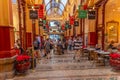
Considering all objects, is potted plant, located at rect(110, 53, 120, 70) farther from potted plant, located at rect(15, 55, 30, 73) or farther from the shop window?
the shop window

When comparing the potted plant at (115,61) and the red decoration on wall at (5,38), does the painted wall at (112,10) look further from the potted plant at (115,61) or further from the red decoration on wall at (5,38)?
the red decoration on wall at (5,38)

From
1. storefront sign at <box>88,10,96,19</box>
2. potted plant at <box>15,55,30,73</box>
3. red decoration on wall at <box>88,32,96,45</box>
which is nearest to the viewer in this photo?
potted plant at <box>15,55,30,73</box>

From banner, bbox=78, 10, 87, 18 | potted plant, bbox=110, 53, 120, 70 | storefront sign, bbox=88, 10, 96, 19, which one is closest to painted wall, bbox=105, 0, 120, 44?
storefront sign, bbox=88, 10, 96, 19

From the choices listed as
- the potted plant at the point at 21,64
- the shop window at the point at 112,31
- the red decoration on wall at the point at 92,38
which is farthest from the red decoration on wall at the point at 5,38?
the shop window at the point at 112,31

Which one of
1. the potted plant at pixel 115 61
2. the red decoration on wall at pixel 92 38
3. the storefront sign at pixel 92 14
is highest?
the storefront sign at pixel 92 14

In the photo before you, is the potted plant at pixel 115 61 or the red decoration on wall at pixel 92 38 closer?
the potted plant at pixel 115 61

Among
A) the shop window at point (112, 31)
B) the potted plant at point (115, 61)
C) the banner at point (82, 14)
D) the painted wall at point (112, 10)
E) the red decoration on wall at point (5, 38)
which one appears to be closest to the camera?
the red decoration on wall at point (5, 38)

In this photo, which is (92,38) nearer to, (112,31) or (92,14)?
(112,31)

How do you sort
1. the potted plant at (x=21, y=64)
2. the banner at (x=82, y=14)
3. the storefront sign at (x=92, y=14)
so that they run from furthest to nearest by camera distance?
the banner at (x=82, y=14) < the storefront sign at (x=92, y=14) < the potted plant at (x=21, y=64)

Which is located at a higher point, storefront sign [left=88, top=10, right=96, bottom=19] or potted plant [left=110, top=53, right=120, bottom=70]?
storefront sign [left=88, top=10, right=96, bottom=19]

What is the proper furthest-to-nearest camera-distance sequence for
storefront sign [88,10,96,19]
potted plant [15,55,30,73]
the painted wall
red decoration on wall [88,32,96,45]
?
red decoration on wall [88,32,96,45] → the painted wall → storefront sign [88,10,96,19] → potted plant [15,55,30,73]

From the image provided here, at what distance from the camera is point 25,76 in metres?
8.09

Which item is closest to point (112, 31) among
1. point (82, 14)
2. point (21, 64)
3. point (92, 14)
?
point (92, 14)

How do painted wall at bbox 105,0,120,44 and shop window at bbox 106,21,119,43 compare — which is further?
shop window at bbox 106,21,119,43
